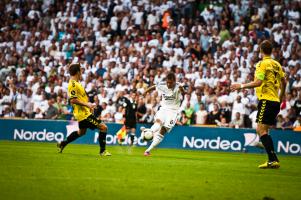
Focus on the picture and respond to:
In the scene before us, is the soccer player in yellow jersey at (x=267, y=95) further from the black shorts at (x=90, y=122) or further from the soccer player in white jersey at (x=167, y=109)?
the black shorts at (x=90, y=122)

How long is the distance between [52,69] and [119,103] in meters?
5.40

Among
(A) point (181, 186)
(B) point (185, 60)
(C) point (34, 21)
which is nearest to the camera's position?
(A) point (181, 186)

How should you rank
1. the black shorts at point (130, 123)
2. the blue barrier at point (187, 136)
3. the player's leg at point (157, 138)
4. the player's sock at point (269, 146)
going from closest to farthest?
the player's sock at point (269, 146) → the player's leg at point (157, 138) → the black shorts at point (130, 123) → the blue barrier at point (187, 136)

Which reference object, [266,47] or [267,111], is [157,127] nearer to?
[267,111]

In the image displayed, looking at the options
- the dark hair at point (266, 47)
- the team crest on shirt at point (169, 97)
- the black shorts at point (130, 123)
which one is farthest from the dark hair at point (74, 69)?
the black shorts at point (130, 123)

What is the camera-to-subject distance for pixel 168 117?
19422 millimetres

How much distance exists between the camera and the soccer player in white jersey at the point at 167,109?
1933 centimetres

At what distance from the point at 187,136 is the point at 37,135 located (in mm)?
6272

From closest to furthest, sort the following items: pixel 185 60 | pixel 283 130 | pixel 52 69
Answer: pixel 283 130
pixel 185 60
pixel 52 69

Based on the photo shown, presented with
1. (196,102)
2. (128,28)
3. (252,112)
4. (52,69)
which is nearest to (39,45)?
(52,69)

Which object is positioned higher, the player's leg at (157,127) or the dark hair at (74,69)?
the dark hair at (74,69)

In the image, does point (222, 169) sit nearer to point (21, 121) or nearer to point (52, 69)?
point (21, 121)

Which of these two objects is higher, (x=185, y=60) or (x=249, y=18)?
(x=249, y=18)

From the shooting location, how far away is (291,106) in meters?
27.2
